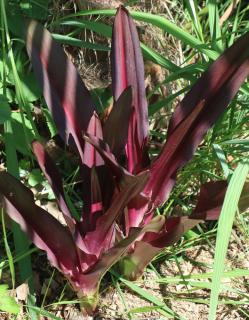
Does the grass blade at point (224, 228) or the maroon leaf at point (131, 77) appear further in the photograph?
the maroon leaf at point (131, 77)

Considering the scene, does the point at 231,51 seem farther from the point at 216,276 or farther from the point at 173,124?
the point at 216,276

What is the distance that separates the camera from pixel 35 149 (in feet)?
4.12

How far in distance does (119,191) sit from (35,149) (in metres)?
0.21

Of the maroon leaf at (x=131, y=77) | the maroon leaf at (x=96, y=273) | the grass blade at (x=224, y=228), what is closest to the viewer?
the grass blade at (x=224, y=228)

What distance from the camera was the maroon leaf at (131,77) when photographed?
136cm

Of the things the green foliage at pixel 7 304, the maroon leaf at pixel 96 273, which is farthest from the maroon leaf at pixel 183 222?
the green foliage at pixel 7 304

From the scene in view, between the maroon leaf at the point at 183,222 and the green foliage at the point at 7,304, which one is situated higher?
the maroon leaf at the point at 183,222

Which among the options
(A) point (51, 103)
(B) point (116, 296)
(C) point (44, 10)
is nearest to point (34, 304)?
(B) point (116, 296)

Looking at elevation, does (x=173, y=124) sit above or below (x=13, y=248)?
above

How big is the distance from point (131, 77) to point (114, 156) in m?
0.22

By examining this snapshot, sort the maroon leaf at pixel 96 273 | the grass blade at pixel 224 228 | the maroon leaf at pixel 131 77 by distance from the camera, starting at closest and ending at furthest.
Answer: the grass blade at pixel 224 228 < the maroon leaf at pixel 96 273 < the maroon leaf at pixel 131 77

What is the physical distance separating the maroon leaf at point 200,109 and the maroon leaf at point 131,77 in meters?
0.07

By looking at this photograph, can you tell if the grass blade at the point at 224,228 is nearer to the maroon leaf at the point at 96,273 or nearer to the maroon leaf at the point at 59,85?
the maroon leaf at the point at 96,273

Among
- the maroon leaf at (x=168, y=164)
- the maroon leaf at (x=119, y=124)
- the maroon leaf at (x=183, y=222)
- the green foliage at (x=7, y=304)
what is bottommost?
the green foliage at (x=7, y=304)
